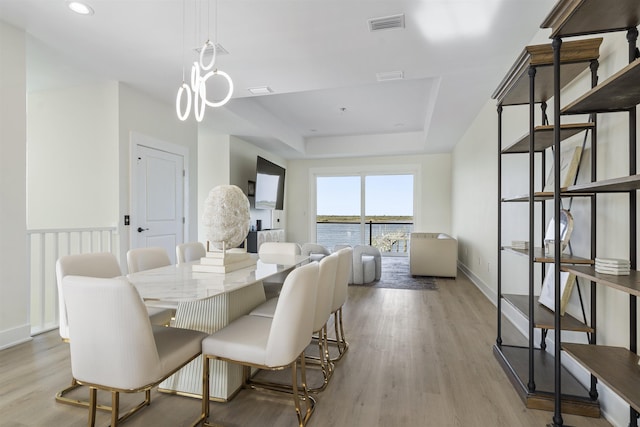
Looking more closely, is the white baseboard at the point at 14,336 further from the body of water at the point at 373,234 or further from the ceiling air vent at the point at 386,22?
the body of water at the point at 373,234

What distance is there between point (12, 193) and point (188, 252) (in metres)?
1.45

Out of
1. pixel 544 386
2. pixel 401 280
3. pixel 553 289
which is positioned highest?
pixel 553 289

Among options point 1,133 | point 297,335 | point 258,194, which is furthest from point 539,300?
point 258,194

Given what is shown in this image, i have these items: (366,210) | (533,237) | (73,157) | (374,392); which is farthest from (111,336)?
(366,210)

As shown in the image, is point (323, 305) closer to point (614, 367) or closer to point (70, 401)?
point (614, 367)

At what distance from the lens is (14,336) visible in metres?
2.67

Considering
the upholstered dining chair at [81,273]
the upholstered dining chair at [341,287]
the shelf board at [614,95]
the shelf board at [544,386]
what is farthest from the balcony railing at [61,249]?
the shelf board at [614,95]

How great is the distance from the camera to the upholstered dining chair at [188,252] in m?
2.69

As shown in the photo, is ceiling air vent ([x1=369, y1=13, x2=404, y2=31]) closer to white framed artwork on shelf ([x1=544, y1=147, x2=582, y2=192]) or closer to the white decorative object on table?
white framed artwork on shelf ([x1=544, y1=147, x2=582, y2=192])

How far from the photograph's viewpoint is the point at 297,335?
155 centimetres

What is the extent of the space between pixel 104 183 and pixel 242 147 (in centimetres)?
297

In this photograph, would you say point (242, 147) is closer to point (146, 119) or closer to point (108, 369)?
point (146, 119)

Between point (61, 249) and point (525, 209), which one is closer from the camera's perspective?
point (525, 209)

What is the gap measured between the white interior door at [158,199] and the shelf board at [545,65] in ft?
12.2
